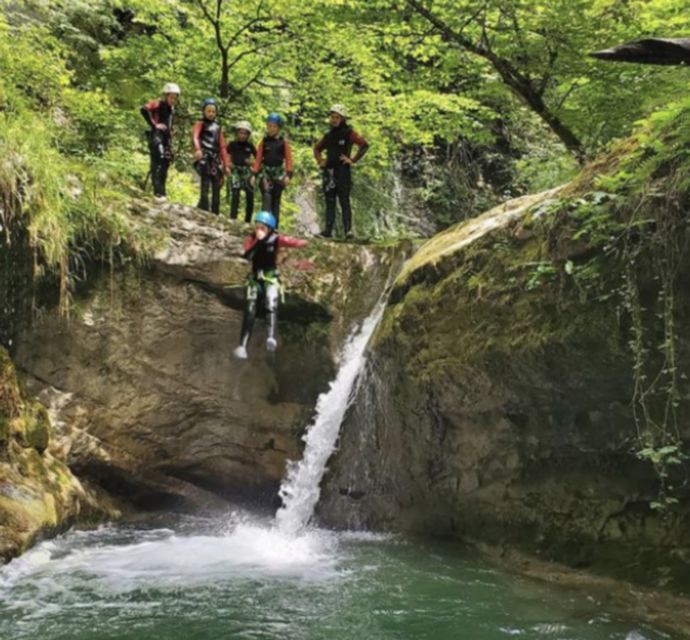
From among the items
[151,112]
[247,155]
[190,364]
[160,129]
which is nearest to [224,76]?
[247,155]

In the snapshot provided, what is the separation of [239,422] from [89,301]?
258cm

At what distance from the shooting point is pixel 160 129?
30.7 ft

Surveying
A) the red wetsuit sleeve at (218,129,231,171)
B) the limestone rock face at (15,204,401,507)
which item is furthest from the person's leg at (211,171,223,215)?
the limestone rock face at (15,204,401,507)

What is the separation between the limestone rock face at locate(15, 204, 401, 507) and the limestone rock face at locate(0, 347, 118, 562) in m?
0.62

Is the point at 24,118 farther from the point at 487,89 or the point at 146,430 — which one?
the point at 487,89

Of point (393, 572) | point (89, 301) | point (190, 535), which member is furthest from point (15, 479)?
point (393, 572)

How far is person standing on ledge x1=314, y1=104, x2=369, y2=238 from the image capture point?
9.81m

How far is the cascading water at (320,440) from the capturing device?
841 cm

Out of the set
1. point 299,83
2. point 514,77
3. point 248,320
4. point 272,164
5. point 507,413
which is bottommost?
point 507,413

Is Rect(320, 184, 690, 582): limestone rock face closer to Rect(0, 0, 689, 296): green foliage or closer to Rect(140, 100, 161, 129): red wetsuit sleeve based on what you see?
Rect(0, 0, 689, 296): green foliage

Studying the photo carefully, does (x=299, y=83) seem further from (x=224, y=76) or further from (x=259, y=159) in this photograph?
(x=259, y=159)

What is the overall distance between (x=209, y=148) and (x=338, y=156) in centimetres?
193

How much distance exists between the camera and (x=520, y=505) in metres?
6.54

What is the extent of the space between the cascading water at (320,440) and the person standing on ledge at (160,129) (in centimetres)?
340
